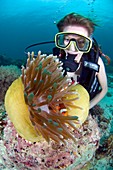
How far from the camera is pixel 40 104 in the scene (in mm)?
1807

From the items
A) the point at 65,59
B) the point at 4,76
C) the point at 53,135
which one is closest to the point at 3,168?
the point at 53,135

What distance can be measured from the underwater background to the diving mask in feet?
1.41

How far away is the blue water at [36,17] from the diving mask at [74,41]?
25.2m

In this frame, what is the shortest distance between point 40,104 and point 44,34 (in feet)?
244

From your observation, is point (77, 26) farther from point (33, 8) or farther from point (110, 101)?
point (33, 8)

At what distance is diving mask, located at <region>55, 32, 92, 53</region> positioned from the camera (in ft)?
9.48

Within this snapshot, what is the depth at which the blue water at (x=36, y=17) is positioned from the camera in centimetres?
3899

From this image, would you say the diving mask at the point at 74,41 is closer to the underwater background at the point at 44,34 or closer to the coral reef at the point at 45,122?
the underwater background at the point at 44,34

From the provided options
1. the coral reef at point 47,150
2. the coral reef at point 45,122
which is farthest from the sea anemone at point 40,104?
the coral reef at point 47,150

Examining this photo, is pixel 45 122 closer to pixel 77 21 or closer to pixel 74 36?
pixel 74 36

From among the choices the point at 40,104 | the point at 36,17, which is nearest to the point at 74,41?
the point at 40,104

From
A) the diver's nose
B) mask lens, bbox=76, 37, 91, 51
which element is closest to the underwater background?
mask lens, bbox=76, 37, 91, 51

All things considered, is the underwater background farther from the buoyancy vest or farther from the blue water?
the buoyancy vest

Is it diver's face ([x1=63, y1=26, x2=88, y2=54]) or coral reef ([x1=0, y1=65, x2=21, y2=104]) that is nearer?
diver's face ([x1=63, y1=26, x2=88, y2=54])
